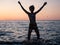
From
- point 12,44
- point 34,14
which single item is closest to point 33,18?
point 34,14

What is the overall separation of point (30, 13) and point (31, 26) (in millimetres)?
772

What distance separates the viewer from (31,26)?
35.7ft

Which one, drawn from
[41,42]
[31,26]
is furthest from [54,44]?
[31,26]

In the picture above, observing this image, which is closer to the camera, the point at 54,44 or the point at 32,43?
the point at 32,43

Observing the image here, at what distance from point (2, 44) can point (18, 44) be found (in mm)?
1005

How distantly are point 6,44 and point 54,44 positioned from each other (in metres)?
3.05

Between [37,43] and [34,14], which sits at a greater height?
[34,14]

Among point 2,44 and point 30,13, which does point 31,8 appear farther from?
point 2,44

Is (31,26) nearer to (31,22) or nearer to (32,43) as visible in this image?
(31,22)

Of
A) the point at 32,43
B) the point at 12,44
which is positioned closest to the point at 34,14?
the point at 32,43

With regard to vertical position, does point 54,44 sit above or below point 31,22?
below

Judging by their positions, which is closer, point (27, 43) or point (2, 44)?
point (27, 43)

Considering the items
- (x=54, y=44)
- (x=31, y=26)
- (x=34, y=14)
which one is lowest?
(x=54, y=44)

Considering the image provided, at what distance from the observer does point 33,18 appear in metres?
10.8
